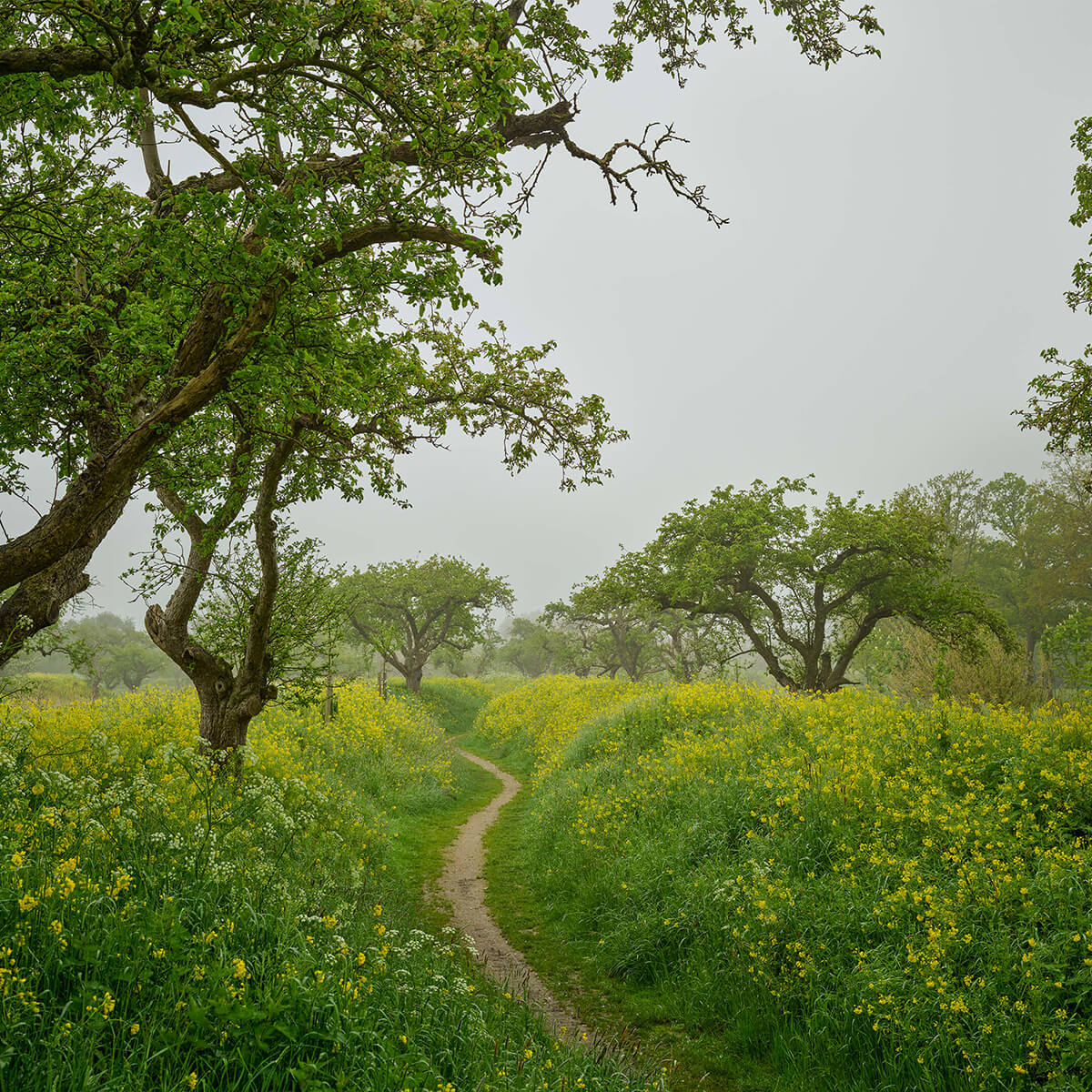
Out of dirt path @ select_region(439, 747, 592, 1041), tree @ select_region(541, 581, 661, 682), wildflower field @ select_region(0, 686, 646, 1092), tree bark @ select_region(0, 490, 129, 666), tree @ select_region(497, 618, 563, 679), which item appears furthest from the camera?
tree @ select_region(497, 618, 563, 679)

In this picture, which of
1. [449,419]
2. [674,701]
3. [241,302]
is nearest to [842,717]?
[674,701]

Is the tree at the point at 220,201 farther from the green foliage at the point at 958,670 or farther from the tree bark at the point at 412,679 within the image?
the tree bark at the point at 412,679

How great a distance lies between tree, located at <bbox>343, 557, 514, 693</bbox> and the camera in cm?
3919

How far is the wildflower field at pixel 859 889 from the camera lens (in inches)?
213

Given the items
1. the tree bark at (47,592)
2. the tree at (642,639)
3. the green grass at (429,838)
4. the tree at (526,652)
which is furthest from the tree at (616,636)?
the tree bark at (47,592)

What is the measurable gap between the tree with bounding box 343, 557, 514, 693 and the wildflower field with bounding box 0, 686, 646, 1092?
31308 millimetres

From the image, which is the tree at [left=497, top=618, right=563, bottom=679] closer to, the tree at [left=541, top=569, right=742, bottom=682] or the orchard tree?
the tree at [left=541, top=569, right=742, bottom=682]

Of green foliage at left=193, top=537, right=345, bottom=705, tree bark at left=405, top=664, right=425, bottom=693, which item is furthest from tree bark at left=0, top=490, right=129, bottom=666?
tree bark at left=405, top=664, right=425, bottom=693

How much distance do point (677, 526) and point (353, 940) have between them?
61.6 feet

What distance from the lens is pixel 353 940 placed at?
576 cm

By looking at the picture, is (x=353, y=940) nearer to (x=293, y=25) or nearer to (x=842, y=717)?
(x=293, y=25)

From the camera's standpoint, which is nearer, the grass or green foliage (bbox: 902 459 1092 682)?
the grass

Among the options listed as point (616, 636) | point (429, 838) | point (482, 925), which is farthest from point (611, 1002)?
point (616, 636)

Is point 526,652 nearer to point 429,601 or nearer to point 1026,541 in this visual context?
point 429,601
